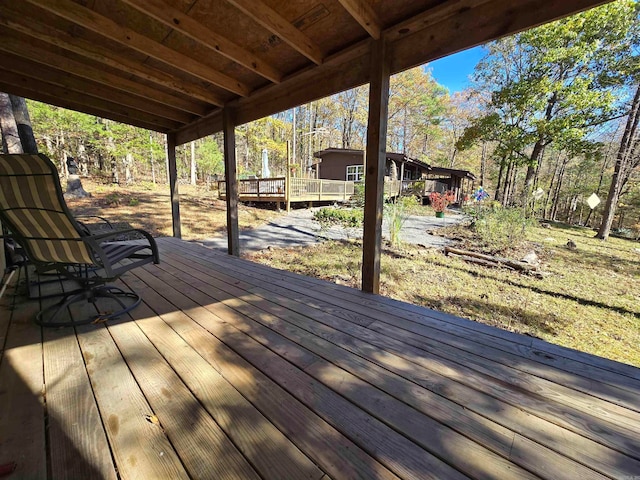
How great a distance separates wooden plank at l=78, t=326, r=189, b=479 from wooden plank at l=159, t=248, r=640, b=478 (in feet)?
2.17

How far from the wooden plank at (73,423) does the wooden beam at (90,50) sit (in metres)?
2.55

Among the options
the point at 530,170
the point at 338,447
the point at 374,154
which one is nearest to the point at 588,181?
the point at 530,170

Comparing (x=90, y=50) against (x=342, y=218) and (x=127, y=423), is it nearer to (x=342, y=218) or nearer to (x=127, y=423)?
Result: (x=127, y=423)

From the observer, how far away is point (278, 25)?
79.5 inches

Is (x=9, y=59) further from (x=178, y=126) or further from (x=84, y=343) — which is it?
(x=84, y=343)

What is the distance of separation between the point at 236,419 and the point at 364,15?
2.47 m

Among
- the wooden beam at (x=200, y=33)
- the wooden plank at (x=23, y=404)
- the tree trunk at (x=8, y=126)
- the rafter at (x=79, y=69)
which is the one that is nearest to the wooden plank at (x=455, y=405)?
the wooden plank at (x=23, y=404)

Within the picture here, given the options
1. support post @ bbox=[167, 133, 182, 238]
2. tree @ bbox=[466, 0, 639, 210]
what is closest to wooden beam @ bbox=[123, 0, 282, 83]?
support post @ bbox=[167, 133, 182, 238]

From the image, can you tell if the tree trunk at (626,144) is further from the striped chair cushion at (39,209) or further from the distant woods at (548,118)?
the striped chair cushion at (39,209)

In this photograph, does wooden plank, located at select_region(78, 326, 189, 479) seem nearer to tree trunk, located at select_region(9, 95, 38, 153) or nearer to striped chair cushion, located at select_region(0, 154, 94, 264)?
striped chair cushion, located at select_region(0, 154, 94, 264)

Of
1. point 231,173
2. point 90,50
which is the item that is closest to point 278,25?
point 90,50

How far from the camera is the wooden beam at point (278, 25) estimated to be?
6.14 feet

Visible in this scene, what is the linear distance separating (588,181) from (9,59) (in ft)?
89.4

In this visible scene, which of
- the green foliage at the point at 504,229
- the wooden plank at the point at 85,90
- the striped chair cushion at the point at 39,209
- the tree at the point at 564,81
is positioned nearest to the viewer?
the striped chair cushion at the point at 39,209
